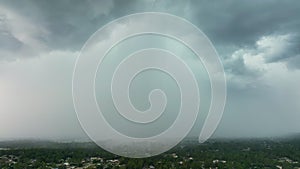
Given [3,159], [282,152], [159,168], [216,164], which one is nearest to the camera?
[159,168]

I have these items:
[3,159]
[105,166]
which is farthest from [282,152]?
[3,159]

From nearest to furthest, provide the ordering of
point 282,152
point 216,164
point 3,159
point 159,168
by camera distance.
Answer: point 159,168 → point 216,164 → point 3,159 → point 282,152

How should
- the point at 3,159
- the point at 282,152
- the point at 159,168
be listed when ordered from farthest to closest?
the point at 282,152
the point at 3,159
the point at 159,168

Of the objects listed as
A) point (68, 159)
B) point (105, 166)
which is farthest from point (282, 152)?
point (68, 159)

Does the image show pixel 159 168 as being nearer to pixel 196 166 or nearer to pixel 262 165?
pixel 196 166

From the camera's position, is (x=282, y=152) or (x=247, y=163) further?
(x=282, y=152)

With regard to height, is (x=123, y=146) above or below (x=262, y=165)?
above

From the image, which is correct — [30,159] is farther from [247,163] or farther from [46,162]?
[247,163]

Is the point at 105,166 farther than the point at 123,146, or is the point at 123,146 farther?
the point at 123,146
